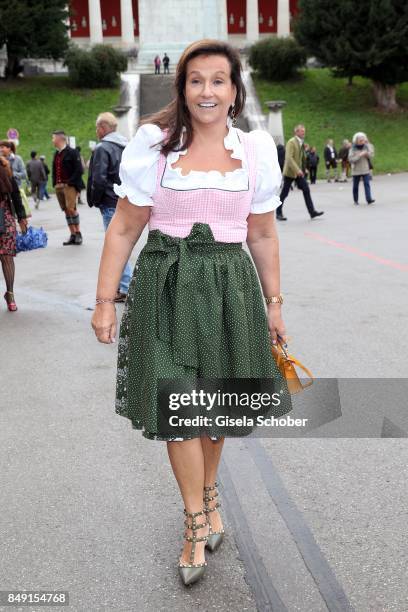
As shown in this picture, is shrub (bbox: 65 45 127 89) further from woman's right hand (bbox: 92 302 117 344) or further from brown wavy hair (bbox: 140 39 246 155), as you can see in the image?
woman's right hand (bbox: 92 302 117 344)

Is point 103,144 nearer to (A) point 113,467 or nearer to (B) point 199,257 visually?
(A) point 113,467

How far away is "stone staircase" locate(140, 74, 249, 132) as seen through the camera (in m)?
44.5

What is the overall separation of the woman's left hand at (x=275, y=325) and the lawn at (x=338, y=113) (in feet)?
103

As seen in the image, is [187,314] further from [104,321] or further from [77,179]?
[77,179]

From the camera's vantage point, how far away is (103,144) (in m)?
9.51

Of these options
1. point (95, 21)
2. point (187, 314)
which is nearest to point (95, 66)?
point (95, 21)

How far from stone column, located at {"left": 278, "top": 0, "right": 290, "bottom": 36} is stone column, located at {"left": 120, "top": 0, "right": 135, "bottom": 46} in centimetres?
1225

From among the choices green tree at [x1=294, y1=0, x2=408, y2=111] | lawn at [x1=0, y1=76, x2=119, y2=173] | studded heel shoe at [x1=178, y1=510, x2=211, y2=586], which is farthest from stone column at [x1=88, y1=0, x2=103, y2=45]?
studded heel shoe at [x1=178, y1=510, x2=211, y2=586]

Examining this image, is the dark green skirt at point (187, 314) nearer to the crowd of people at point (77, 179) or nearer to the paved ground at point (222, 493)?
the paved ground at point (222, 493)

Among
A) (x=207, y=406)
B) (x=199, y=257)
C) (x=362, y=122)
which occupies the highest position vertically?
(x=199, y=257)

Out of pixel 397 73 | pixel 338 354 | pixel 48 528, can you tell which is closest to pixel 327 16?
pixel 397 73

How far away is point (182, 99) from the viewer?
131 inches

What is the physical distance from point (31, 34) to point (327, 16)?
1686 cm

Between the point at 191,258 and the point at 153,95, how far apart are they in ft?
150
